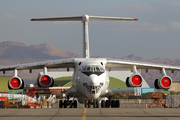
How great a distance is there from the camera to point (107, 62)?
2025 cm

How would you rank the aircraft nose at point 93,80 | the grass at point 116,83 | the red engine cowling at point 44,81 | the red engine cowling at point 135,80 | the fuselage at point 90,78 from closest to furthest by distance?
1. the aircraft nose at point 93,80
2. the fuselage at point 90,78
3. the red engine cowling at point 135,80
4. the red engine cowling at point 44,81
5. the grass at point 116,83

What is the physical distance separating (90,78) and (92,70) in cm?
74

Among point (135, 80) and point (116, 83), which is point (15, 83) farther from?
point (116, 83)

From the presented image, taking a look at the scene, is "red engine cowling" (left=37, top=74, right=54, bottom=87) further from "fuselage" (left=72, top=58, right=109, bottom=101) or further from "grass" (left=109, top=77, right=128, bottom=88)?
"grass" (left=109, top=77, right=128, bottom=88)

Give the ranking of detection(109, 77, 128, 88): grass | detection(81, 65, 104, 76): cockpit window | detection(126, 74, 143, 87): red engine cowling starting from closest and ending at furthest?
detection(81, 65, 104, 76): cockpit window
detection(126, 74, 143, 87): red engine cowling
detection(109, 77, 128, 88): grass

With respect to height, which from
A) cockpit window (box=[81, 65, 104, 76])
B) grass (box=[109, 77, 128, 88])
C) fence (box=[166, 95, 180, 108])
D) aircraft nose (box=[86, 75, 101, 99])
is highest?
grass (box=[109, 77, 128, 88])

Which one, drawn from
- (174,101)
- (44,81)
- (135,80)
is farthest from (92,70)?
(174,101)

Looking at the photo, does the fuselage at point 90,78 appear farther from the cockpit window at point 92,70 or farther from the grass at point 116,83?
the grass at point 116,83

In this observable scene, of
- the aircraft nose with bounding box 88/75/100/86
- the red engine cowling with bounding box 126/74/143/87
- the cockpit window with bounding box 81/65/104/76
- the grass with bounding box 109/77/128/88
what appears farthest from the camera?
the grass with bounding box 109/77/128/88

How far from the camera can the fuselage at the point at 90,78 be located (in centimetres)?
1762

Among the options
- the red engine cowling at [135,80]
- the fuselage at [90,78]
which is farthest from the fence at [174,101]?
the fuselage at [90,78]

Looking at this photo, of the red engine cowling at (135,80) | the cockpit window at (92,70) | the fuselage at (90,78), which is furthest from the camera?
the red engine cowling at (135,80)

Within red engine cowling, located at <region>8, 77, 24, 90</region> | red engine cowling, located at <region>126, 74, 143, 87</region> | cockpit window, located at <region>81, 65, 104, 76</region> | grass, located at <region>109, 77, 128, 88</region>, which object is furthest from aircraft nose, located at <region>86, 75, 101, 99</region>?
grass, located at <region>109, 77, 128, 88</region>

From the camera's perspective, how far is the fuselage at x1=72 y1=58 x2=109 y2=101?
1762cm
